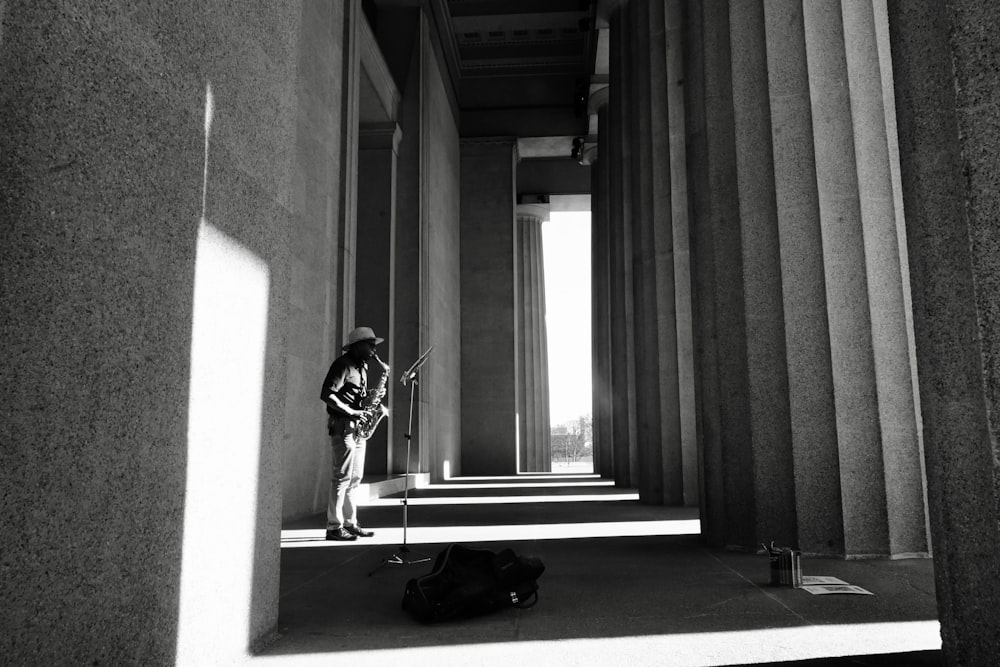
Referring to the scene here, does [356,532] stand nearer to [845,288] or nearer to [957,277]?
[845,288]

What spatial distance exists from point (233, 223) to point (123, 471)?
4.48ft

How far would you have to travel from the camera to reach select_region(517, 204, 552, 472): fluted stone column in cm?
3456

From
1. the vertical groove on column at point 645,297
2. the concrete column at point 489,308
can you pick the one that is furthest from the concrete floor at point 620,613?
the concrete column at point 489,308

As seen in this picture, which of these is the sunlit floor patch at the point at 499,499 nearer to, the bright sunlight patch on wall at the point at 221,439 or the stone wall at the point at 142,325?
the bright sunlight patch on wall at the point at 221,439

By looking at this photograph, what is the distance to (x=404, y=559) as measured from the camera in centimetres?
673

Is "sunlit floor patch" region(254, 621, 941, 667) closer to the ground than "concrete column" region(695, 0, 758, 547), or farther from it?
closer to the ground

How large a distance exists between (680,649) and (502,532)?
5445 millimetres

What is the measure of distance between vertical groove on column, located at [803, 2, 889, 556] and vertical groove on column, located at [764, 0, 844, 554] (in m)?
0.07

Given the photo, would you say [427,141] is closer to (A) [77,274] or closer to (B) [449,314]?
(B) [449,314]

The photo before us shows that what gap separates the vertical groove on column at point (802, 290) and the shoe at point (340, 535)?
15.1ft

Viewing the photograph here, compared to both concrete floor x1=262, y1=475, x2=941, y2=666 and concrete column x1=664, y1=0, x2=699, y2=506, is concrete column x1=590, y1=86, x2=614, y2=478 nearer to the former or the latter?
concrete column x1=664, y1=0, x2=699, y2=506

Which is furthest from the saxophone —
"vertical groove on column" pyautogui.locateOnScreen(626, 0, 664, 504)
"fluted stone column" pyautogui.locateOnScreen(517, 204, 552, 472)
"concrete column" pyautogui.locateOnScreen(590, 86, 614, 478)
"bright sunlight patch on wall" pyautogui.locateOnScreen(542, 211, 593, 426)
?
"bright sunlight patch on wall" pyautogui.locateOnScreen(542, 211, 593, 426)

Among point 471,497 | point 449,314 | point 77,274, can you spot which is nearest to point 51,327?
point 77,274

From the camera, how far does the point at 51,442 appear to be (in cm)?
254
